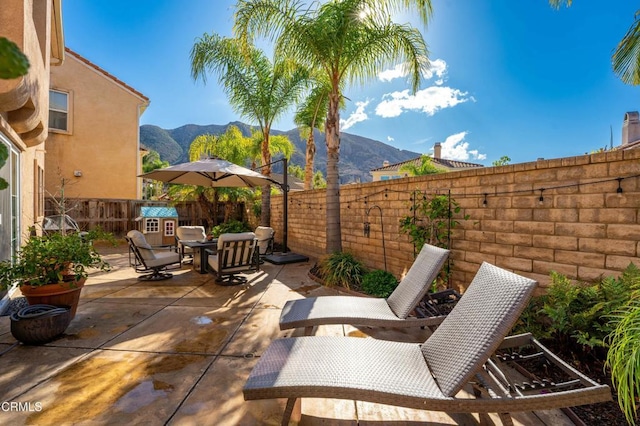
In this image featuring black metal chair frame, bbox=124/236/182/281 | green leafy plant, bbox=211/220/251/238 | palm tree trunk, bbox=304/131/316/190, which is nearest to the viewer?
black metal chair frame, bbox=124/236/182/281

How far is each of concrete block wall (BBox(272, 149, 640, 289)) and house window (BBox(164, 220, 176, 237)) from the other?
362 inches

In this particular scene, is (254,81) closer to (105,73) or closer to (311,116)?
(311,116)

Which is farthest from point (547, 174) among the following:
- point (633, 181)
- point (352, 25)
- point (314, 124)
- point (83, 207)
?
point (83, 207)

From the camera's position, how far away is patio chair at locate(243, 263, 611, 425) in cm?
171

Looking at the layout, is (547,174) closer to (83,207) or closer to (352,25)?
(352,25)

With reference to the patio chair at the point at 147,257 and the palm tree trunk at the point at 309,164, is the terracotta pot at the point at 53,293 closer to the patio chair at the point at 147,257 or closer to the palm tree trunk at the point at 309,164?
the patio chair at the point at 147,257

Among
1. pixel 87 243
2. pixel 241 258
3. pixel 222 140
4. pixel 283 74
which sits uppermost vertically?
pixel 283 74

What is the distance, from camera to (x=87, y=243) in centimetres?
386

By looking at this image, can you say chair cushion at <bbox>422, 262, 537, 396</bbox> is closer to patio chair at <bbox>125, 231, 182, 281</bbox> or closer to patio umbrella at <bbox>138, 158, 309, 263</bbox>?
patio chair at <bbox>125, 231, 182, 281</bbox>

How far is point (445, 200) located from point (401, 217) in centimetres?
111

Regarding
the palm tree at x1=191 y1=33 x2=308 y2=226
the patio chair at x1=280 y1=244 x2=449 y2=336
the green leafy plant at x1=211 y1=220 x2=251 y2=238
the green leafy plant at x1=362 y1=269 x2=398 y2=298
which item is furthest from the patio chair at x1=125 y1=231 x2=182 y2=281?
the green leafy plant at x1=211 y1=220 x2=251 y2=238

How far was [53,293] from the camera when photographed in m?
3.49

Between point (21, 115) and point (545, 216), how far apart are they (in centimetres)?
733

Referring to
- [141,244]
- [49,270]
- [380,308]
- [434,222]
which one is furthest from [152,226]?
[380,308]
